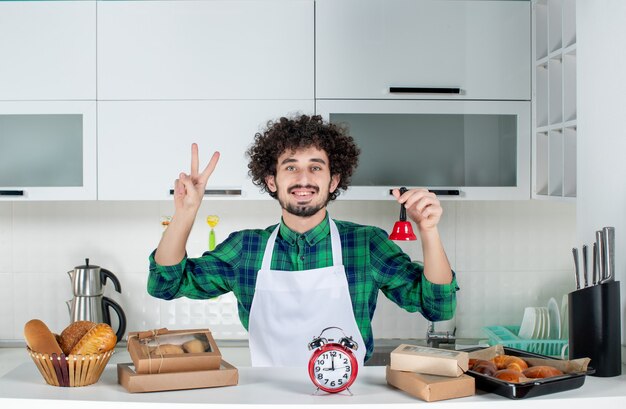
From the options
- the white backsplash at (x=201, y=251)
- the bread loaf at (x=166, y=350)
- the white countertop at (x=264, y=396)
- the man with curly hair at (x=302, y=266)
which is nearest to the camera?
the white countertop at (x=264, y=396)

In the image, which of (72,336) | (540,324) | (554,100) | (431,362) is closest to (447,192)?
(554,100)

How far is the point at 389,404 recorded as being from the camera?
4.71 ft

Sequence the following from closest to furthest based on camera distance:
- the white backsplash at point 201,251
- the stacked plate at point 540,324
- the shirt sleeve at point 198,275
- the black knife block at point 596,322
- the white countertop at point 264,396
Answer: the white countertop at point 264,396
the black knife block at point 596,322
the shirt sleeve at point 198,275
the stacked plate at point 540,324
the white backsplash at point 201,251

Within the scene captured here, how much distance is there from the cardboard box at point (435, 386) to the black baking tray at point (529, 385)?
0.04 meters

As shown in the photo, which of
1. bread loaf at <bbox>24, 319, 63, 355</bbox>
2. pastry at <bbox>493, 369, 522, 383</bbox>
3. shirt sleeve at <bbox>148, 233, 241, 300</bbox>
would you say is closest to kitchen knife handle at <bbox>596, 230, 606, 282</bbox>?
pastry at <bbox>493, 369, 522, 383</bbox>

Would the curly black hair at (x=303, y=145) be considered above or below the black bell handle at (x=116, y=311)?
above

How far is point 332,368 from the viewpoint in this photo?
58.7 inches

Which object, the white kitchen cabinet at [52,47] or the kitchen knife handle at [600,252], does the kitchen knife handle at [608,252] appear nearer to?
the kitchen knife handle at [600,252]

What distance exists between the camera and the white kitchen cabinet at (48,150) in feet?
9.06

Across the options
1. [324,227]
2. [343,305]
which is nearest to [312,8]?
[324,227]

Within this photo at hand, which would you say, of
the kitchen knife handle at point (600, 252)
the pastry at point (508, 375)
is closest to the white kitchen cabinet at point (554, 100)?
the kitchen knife handle at point (600, 252)

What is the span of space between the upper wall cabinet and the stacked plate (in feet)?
2.72

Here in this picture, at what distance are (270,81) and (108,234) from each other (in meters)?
1.00

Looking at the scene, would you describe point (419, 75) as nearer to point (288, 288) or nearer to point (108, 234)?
point (288, 288)
